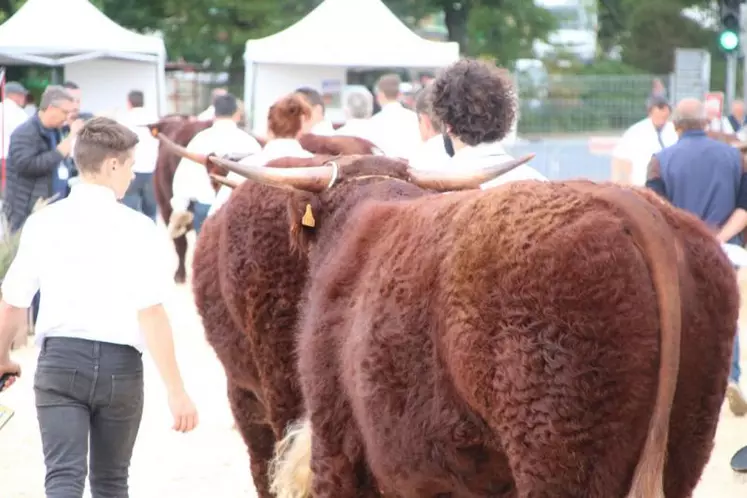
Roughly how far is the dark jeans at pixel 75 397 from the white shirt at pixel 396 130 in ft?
19.1

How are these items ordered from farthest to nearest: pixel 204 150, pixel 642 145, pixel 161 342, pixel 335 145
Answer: pixel 642 145 < pixel 204 150 < pixel 335 145 < pixel 161 342

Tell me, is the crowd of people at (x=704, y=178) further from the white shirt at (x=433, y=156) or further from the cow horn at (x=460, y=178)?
the cow horn at (x=460, y=178)

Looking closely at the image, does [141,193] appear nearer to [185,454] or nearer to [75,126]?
[75,126]

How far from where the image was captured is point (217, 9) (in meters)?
37.0

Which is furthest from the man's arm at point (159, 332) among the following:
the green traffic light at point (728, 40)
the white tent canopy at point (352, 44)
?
the white tent canopy at point (352, 44)

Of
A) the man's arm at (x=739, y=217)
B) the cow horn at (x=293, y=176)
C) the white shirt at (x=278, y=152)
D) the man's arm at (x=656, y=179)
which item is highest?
the cow horn at (x=293, y=176)

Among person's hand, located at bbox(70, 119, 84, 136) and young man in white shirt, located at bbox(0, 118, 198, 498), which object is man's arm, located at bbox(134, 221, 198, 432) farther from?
person's hand, located at bbox(70, 119, 84, 136)

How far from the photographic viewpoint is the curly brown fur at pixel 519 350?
3203 millimetres

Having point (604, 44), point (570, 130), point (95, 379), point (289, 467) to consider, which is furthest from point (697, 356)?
point (604, 44)

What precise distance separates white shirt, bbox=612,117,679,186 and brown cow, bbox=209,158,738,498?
882cm

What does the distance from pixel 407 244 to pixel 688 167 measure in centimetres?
491

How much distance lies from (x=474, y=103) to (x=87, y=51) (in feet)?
56.9

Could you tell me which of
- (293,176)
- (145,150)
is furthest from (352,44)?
(293,176)

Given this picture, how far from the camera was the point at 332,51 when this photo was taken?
70.1 ft
